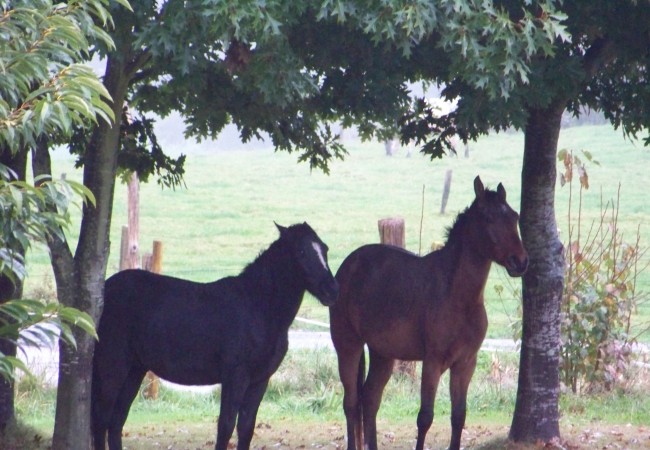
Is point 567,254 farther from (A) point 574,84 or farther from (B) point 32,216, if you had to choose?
(B) point 32,216

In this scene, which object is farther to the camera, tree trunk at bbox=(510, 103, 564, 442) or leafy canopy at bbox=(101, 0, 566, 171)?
tree trunk at bbox=(510, 103, 564, 442)

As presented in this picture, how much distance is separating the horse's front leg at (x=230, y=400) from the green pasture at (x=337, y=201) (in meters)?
10.1

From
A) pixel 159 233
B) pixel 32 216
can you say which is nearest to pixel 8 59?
pixel 32 216

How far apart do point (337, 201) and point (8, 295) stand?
27542 mm

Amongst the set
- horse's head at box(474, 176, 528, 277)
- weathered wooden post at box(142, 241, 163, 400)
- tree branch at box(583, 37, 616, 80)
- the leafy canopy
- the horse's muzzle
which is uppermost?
tree branch at box(583, 37, 616, 80)

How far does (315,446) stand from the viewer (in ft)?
31.1

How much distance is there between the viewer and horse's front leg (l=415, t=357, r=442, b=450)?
804 cm

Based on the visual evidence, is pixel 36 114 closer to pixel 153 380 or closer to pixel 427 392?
pixel 427 392

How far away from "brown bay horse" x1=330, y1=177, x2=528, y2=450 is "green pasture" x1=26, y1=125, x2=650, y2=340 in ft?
28.3

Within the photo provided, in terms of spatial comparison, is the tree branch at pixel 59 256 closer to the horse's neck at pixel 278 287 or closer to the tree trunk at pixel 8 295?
the tree trunk at pixel 8 295

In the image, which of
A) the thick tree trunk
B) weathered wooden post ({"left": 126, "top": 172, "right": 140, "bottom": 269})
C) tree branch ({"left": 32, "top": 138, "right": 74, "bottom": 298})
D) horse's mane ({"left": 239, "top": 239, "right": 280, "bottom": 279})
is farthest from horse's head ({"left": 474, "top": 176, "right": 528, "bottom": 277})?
weathered wooden post ({"left": 126, "top": 172, "right": 140, "bottom": 269})

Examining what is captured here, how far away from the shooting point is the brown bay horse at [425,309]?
7.96 meters

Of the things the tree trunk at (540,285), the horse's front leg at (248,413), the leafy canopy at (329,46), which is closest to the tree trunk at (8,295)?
the leafy canopy at (329,46)

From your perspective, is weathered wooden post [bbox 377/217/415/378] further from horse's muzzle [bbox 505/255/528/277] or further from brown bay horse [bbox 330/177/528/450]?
horse's muzzle [bbox 505/255/528/277]
